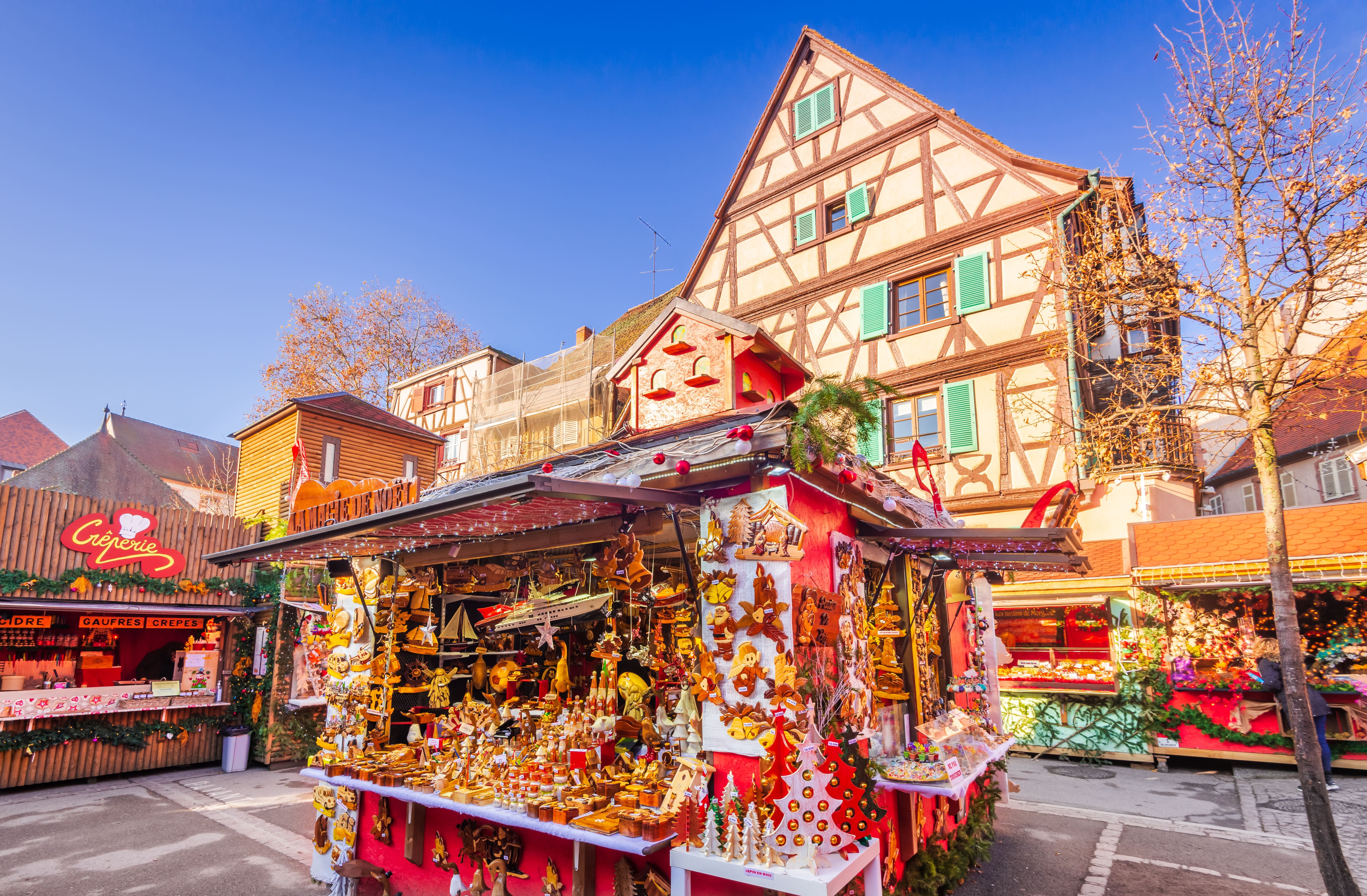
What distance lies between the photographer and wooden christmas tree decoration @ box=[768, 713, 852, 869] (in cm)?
389

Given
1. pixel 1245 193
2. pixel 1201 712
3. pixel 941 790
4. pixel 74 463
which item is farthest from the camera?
pixel 74 463

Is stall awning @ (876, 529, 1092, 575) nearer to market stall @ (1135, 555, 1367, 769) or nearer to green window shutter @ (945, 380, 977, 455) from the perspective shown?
green window shutter @ (945, 380, 977, 455)

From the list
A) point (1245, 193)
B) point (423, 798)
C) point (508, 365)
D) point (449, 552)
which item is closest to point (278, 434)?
point (508, 365)

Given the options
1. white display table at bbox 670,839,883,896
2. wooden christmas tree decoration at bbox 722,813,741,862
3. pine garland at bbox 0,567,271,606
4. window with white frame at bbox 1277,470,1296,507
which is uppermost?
window with white frame at bbox 1277,470,1296,507

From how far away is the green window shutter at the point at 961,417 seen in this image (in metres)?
12.7

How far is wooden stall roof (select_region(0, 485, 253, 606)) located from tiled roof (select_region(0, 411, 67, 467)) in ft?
81.8

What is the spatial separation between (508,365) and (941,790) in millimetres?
22701

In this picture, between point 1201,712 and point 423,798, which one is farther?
point 1201,712

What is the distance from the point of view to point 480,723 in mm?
6277

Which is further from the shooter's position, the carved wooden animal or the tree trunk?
the carved wooden animal

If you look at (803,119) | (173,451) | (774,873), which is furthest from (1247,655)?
(173,451)

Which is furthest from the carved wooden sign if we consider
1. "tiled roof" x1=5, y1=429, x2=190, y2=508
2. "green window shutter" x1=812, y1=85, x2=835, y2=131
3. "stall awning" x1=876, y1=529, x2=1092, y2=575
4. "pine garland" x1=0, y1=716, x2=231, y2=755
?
"tiled roof" x1=5, y1=429, x2=190, y2=508

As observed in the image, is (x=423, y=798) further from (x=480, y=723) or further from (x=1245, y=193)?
(x=1245, y=193)

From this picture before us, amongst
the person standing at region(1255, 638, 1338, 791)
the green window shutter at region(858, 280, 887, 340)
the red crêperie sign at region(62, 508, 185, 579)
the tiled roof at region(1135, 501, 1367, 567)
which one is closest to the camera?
the person standing at region(1255, 638, 1338, 791)
